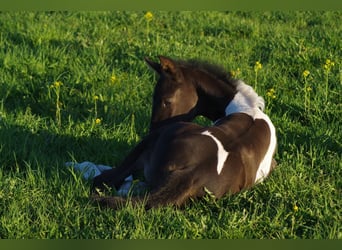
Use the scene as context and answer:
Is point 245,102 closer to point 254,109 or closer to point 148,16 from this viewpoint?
point 254,109

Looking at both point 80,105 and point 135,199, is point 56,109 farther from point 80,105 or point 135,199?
point 135,199

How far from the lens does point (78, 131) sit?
6898mm

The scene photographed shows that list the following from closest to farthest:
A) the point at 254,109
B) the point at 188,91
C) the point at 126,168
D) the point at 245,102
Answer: the point at 126,168 → the point at 254,109 → the point at 245,102 → the point at 188,91

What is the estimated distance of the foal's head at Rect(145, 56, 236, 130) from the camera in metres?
6.47

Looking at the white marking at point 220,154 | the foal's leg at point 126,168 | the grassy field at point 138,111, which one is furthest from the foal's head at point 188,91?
the white marking at point 220,154

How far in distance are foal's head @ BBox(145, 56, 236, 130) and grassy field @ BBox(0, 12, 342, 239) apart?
53cm

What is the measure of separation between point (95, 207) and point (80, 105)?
268 centimetres

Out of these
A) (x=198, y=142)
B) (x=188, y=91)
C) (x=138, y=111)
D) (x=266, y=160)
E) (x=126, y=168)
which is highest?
(x=198, y=142)

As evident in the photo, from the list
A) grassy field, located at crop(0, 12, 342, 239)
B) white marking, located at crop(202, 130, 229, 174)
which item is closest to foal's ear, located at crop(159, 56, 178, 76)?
grassy field, located at crop(0, 12, 342, 239)

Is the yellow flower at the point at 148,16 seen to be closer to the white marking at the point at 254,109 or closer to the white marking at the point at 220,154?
the white marking at the point at 254,109

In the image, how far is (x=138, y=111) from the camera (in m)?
7.48

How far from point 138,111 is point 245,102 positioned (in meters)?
1.52

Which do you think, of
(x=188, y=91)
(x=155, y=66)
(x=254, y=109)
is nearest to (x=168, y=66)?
(x=155, y=66)

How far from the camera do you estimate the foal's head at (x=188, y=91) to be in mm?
6473
